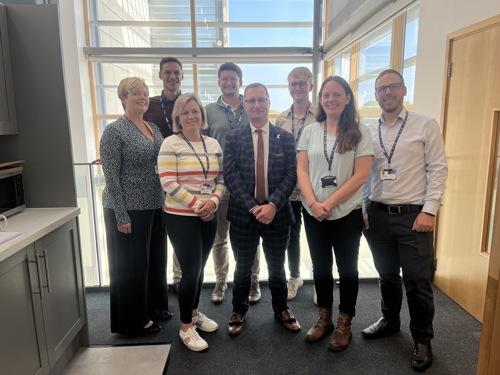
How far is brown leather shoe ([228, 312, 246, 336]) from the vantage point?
249cm

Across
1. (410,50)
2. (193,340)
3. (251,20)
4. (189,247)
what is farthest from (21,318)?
(251,20)

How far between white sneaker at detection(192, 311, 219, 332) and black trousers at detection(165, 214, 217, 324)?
0.18m

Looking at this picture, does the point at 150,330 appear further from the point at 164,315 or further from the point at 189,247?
the point at 189,247

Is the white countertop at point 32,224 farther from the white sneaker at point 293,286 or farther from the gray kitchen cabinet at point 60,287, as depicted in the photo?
the white sneaker at point 293,286

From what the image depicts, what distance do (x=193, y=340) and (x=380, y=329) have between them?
1224 mm

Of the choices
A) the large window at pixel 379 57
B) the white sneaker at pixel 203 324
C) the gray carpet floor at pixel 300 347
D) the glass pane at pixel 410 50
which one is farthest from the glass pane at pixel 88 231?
the glass pane at pixel 410 50

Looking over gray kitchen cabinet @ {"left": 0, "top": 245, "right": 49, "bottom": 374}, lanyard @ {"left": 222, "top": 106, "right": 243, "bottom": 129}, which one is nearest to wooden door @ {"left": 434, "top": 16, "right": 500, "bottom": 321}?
lanyard @ {"left": 222, "top": 106, "right": 243, "bottom": 129}

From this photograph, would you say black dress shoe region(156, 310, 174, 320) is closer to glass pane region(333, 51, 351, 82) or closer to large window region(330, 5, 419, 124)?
large window region(330, 5, 419, 124)

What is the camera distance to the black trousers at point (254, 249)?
7.80 ft

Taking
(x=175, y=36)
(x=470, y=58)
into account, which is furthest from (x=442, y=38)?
(x=175, y=36)

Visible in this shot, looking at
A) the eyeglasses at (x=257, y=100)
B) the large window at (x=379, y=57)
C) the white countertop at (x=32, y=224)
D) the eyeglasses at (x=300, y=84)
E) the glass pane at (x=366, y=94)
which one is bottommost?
the white countertop at (x=32, y=224)

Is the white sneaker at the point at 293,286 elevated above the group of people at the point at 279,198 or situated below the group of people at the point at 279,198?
below

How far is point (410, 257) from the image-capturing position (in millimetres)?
2102

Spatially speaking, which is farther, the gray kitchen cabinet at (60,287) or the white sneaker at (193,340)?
the white sneaker at (193,340)
